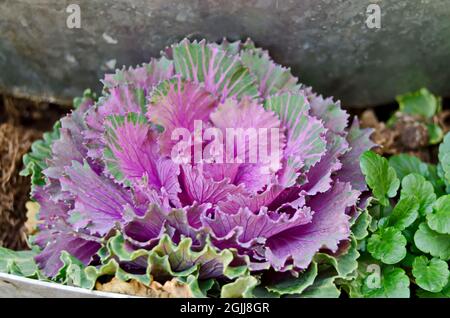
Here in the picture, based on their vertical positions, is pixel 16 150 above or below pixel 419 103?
A: below

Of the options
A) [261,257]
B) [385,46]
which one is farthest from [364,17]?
[261,257]

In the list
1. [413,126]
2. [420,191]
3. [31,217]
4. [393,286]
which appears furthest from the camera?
[413,126]

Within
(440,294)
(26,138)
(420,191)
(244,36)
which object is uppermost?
(244,36)

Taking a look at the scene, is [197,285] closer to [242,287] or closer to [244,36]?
[242,287]

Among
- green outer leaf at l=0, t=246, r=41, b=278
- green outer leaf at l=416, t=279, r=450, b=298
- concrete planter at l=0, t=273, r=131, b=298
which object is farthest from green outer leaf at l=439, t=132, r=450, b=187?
green outer leaf at l=0, t=246, r=41, b=278

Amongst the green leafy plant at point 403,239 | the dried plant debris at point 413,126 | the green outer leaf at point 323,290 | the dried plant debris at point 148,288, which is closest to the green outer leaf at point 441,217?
the green leafy plant at point 403,239

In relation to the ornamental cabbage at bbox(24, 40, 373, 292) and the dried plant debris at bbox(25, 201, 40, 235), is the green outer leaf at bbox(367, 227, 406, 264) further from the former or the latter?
the dried plant debris at bbox(25, 201, 40, 235)

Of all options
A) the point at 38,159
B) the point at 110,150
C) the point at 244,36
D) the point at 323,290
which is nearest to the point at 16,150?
the point at 38,159
